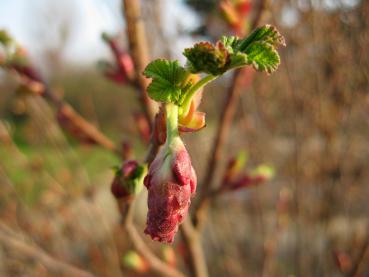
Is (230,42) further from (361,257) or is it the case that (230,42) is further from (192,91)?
(361,257)

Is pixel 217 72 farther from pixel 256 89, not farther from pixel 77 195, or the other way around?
pixel 77 195

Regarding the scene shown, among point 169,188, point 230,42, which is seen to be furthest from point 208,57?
point 169,188

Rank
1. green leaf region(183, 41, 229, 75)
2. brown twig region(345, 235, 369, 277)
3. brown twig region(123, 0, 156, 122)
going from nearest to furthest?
green leaf region(183, 41, 229, 75)
brown twig region(123, 0, 156, 122)
brown twig region(345, 235, 369, 277)

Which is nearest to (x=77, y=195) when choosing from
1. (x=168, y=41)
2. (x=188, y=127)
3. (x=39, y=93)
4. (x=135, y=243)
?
(x=168, y=41)

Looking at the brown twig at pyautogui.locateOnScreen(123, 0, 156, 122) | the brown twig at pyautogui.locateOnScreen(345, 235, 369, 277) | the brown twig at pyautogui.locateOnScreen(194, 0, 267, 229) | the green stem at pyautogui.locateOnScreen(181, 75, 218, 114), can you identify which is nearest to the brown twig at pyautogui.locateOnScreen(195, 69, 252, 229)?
the brown twig at pyautogui.locateOnScreen(194, 0, 267, 229)

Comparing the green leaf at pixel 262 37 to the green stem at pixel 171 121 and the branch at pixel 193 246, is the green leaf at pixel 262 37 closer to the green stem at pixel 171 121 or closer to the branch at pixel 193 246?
the green stem at pixel 171 121

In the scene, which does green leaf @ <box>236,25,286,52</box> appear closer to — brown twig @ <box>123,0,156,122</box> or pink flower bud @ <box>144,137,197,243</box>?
pink flower bud @ <box>144,137,197,243</box>
